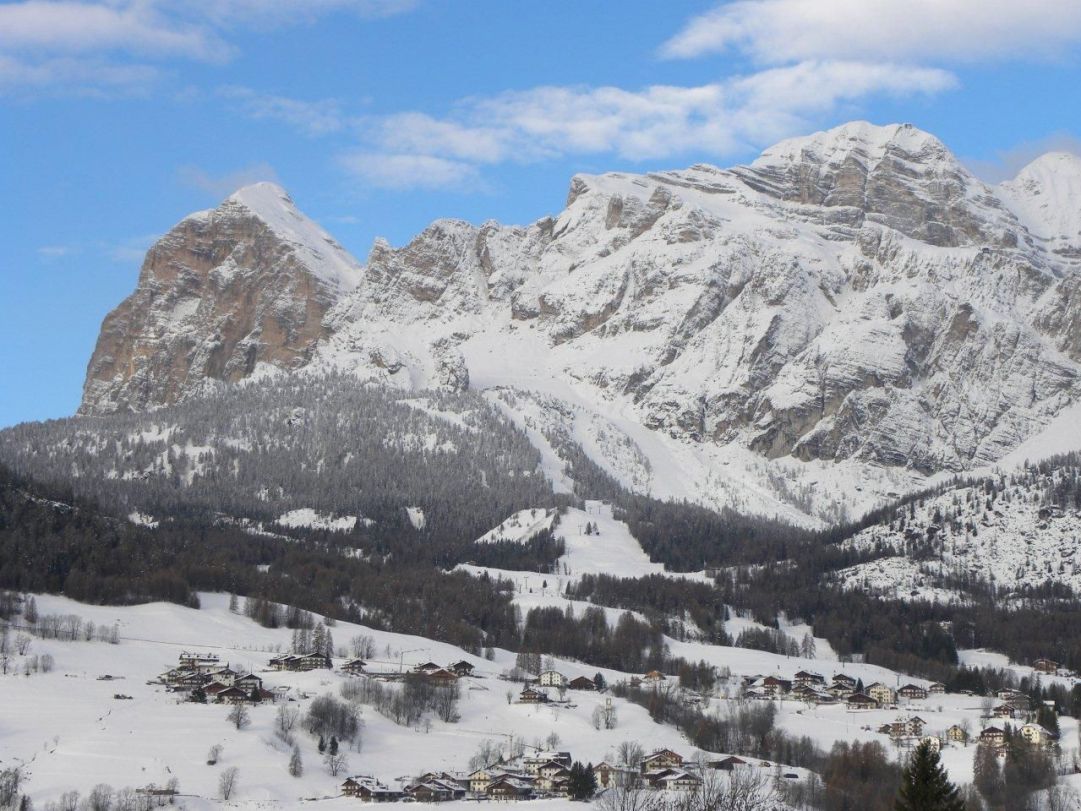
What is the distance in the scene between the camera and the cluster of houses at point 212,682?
164113 mm

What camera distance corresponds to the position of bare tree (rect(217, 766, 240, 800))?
132 m

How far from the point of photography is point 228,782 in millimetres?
133500

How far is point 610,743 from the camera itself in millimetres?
161375

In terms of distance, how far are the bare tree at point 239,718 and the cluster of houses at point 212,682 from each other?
245 inches

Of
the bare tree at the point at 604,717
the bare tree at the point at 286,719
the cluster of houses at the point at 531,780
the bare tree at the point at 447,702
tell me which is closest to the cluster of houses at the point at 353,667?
the bare tree at the point at 447,702

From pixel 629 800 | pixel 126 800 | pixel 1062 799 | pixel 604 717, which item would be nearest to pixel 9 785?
pixel 126 800

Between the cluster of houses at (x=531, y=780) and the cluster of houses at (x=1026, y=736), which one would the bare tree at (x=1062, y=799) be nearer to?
the cluster of houses at (x=1026, y=736)

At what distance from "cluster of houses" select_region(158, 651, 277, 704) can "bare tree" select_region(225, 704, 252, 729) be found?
623cm

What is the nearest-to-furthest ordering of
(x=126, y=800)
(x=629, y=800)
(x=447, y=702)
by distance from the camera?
(x=629, y=800) < (x=126, y=800) < (x=447, y=702)

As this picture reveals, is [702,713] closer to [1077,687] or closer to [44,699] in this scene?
[1077,687]

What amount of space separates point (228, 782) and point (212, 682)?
38.3m

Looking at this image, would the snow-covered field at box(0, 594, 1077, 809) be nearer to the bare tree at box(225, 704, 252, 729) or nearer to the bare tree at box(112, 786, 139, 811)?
the bare tree at box(225, 704, 252, 729)

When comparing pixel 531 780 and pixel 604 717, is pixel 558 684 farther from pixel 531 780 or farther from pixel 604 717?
pixel 531 780

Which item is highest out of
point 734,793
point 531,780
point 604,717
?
point 604,717
